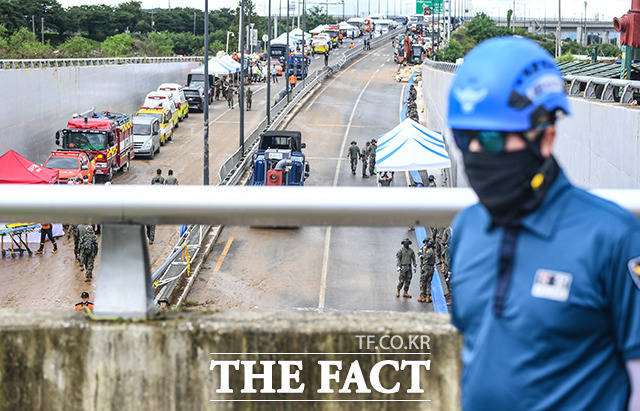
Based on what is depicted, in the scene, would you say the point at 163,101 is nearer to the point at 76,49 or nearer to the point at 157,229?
the point at 76,49

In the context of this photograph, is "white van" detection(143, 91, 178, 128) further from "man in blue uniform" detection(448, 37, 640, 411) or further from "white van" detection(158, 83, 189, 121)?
"man in blue uniform" detection(448, 37, 640, 411)

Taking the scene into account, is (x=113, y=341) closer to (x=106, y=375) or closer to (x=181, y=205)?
(x=106, y=375)

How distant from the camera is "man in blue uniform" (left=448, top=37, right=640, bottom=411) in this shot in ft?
6.63

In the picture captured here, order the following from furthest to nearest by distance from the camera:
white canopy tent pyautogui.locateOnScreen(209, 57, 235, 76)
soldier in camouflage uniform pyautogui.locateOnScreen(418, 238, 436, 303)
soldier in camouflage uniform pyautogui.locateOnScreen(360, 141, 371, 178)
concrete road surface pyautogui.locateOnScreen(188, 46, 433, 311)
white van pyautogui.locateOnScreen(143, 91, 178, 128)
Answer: white canopy tent pyautogui.locateOnScreen(209, 57, 235, 76) → white van pyautogui.locateOnScreen(143, 91, 178, 128) → soldier in camouflage uniform pyautogui.locateOnScreen(360, 141, 371, 178) → concrete road surface pyautogui.locateOnScreen(188, 46, 433, 311) → soldier in camouflage uniform pyautogui.locateOnScreen(418, 238, 436, 303)

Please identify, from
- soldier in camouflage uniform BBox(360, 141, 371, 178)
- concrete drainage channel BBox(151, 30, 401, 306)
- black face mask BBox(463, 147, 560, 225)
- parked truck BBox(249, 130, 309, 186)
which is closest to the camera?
black face mask BBox(463, 147, 560, 225)

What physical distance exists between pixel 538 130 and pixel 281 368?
169 cm

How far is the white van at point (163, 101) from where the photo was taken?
5462cm

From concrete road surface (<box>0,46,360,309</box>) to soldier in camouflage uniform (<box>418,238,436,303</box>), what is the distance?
26.3ft

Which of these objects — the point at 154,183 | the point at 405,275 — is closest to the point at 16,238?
the point at 154,183

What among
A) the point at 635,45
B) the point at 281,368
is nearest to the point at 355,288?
the point at 635,45

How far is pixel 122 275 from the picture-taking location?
342 centimetres

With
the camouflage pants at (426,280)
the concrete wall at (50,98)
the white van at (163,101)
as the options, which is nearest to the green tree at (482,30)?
the concrete wall at (50,98)

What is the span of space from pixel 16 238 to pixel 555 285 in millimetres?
30671

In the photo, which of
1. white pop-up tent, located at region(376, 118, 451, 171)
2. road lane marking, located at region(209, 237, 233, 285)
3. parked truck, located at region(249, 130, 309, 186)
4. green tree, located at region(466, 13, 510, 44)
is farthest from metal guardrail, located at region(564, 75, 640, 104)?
green tree, located at region(466, 13, 510, 44)
